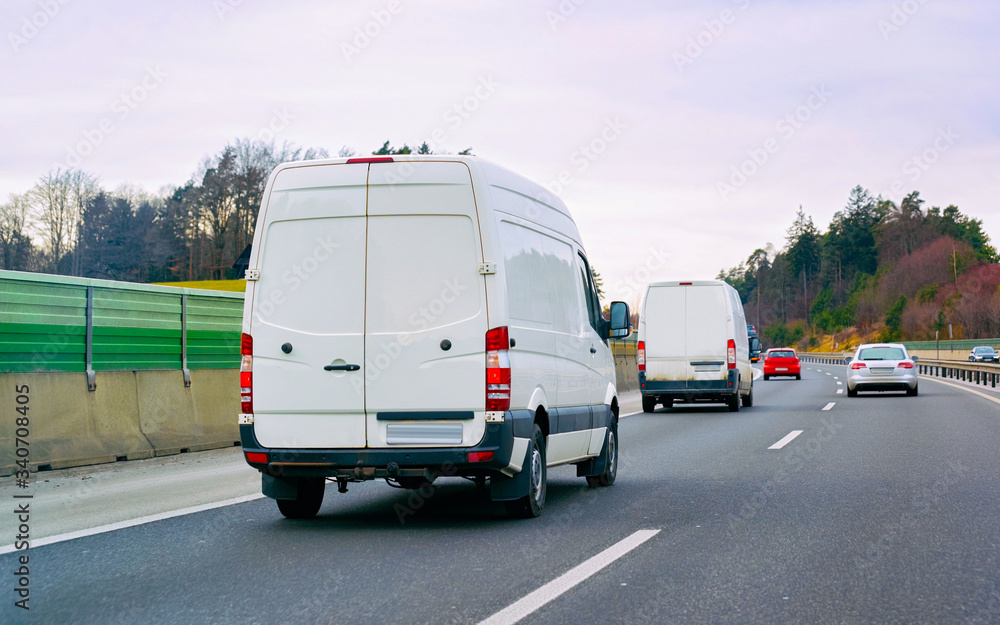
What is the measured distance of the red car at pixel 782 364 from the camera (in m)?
45.4

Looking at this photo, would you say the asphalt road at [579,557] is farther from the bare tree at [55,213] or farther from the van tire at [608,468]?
the bare tree at [55,213]

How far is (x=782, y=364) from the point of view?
45781 mm

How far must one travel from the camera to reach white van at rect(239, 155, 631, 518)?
22.4 ft

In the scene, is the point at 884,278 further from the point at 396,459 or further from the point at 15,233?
the point at 396,459

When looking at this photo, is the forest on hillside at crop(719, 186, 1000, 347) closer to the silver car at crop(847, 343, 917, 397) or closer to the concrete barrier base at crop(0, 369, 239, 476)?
the silver car at crop(847, 343, 917, 397)

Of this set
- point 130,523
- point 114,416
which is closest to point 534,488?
point 130,523

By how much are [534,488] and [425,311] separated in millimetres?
1672

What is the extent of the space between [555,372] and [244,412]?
2354 mm

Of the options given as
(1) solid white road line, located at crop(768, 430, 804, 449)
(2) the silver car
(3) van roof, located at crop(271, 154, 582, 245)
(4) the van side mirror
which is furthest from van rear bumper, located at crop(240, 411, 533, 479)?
(2) the silver car

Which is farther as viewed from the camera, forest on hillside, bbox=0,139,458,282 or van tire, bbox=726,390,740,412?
forest on hillside, bbox=0,139,458,282

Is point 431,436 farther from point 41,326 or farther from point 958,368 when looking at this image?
point 958,368

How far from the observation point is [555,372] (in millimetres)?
7949

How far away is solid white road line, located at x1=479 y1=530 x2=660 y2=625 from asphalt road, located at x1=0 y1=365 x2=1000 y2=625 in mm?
20

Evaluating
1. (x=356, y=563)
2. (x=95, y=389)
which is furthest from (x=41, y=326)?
(x=356, y=563)
